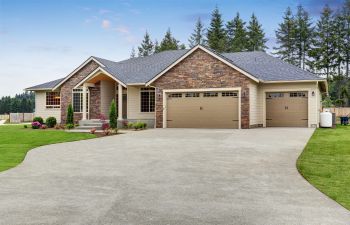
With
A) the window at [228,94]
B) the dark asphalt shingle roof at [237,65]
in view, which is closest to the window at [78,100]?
the dark asphalt shingle roof at [237,65]

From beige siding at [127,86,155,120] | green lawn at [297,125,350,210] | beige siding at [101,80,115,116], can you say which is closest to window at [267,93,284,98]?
beige siding at [127,86,155,120]

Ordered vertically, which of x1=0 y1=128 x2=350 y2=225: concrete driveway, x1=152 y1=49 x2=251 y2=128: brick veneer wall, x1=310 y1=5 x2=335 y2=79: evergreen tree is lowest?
x1=0 y1=128 x2=350 y2=225: concrete driveway

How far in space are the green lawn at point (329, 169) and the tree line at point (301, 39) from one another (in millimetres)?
35843

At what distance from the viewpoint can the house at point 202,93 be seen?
70.3ft

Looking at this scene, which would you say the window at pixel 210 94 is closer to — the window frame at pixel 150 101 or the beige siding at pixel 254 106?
the beige siding at pixel 254 106

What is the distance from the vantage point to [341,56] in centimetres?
4656

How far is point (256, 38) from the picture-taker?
54.8m

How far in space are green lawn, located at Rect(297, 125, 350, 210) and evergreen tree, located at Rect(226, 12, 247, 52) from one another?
44.5 meters

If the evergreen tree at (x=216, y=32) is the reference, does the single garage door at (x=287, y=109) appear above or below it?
below

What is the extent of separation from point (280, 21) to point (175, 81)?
3928 centimetres

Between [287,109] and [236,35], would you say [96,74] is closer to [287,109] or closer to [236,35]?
[287,109]

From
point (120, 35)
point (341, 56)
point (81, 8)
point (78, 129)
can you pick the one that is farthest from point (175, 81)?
point (341, 56)

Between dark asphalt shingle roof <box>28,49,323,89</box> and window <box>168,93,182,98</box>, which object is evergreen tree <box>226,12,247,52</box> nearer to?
dark asphalt shingle roof <box>28,49,323,89</box>

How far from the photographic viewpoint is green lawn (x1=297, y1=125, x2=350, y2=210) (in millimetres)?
5994
